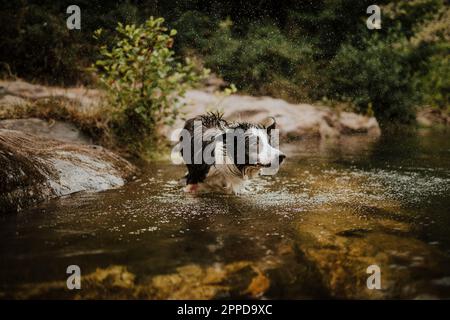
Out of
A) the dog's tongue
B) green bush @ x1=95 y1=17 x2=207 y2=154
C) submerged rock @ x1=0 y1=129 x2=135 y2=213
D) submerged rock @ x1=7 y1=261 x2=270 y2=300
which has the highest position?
green bush @ x1=95 y1=17 x2=207 y2=154

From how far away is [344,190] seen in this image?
458 cm

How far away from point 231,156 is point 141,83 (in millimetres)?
2863

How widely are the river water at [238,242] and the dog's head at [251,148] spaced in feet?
0.99

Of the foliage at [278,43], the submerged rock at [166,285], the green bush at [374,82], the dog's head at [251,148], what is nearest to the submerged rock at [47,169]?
the dog's head at [251,148]

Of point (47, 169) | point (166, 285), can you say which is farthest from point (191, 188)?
point (166, 285)

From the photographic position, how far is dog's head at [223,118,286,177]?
4.43 meters

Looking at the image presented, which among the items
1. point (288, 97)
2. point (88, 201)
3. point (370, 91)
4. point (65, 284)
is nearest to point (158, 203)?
point (88, 201)

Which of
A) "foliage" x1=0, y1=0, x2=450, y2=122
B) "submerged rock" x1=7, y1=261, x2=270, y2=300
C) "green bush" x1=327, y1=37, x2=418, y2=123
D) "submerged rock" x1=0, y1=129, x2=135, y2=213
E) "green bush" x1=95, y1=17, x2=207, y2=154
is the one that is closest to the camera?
"submerged rock" x1=7, y1=261, x2=270, y2=300

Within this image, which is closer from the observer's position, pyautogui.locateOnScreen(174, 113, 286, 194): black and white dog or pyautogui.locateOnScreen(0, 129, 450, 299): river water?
pyautogui.locateOnScreen(0, 129, 450, 299): river water

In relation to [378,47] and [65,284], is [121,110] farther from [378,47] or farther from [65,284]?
[378,47]

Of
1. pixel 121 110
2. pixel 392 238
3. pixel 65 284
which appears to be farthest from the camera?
pixel 121 110

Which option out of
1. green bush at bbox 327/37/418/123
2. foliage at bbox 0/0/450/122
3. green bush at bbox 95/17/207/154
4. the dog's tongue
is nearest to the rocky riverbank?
green bush at bbox 95/17/207/154

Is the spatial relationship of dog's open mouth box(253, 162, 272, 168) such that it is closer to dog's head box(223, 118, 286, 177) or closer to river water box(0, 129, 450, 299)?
dog's head box(223, 118, 286, 177)
